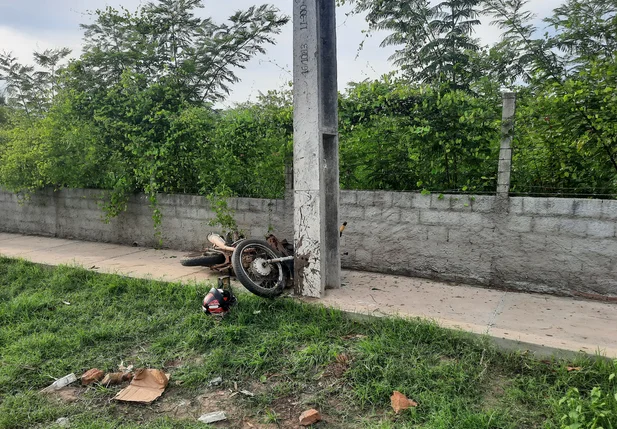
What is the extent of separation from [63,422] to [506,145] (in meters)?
4.38

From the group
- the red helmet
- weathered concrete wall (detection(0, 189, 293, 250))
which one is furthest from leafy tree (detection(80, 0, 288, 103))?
the red helmet

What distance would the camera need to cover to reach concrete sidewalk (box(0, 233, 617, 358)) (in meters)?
3.19

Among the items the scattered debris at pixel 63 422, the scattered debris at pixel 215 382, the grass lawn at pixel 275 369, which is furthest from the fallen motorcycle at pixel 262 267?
the scattered debris at pixel 63 422

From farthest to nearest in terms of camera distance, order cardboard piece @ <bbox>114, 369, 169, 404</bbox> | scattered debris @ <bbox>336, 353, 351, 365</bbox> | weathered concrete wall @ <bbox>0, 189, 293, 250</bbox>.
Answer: weathered concrete wall @ <bbox>0, 189, 293, 250</bbox>
scattered debris @ <bbox>336, 353, 351, 365</bbox>
cardboard piece @ <bbox>114, 369, 169, 404</bbox>

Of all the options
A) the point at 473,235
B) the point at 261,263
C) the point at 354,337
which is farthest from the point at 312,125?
the point at 473,235

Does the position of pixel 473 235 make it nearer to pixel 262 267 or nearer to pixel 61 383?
pixel 262 267

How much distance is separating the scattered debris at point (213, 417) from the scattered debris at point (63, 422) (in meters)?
0.77

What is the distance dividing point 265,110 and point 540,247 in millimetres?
3535

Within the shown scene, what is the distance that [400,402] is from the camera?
257cm

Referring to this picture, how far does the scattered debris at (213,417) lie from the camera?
2.56 metres

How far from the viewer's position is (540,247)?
432 centimetres

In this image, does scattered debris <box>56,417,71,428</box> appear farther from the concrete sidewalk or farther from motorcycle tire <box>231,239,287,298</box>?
the concrete sidewalk

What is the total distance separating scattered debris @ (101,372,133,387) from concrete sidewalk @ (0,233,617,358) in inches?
69.3

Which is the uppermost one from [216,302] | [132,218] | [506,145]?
[506,145]
